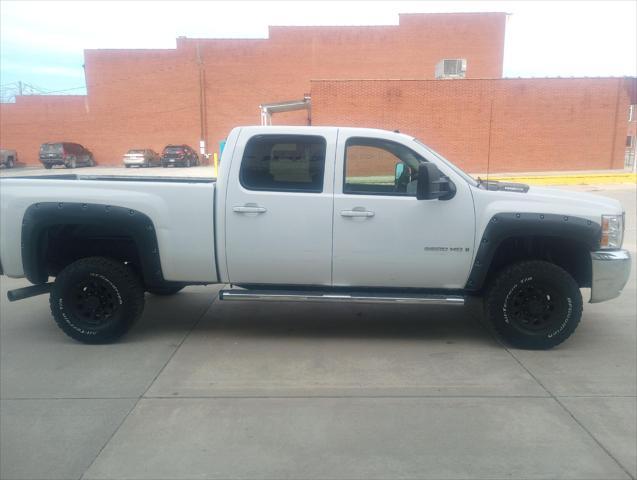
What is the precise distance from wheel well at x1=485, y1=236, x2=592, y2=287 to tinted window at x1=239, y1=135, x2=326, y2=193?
1876mm

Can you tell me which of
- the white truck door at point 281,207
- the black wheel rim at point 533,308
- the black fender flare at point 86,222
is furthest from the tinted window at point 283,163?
the black wheel rim at point 533,308

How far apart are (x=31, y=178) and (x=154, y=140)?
41.4 metres

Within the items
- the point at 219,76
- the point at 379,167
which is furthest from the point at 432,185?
the point at 219,76

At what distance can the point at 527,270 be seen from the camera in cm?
499

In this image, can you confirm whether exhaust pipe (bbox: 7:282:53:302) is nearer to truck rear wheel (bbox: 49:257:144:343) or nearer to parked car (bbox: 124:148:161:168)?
truck rear wheel (bbox: 49:257:144:343)

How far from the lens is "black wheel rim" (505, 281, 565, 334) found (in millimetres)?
5039

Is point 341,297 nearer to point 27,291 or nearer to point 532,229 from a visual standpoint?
point 532,229

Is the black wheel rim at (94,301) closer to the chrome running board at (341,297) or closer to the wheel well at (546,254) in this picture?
the chrome running board at (341,297)

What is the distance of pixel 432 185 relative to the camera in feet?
15.7

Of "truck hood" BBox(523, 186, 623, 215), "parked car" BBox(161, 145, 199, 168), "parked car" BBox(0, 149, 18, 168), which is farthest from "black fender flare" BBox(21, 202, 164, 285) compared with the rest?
"parked car" BBox(0, 149, 18, 168)

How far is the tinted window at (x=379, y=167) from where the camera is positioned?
5055mm

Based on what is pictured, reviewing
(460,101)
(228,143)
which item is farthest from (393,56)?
(228,143)

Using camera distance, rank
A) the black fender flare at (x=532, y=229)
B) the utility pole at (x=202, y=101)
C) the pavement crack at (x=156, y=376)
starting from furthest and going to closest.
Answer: the utility pole at (x=202, y=101) → the black fender flare at (x=532, y=229) → the pavement crack at (x=156, y=376)

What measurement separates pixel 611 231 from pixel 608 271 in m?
0.36
